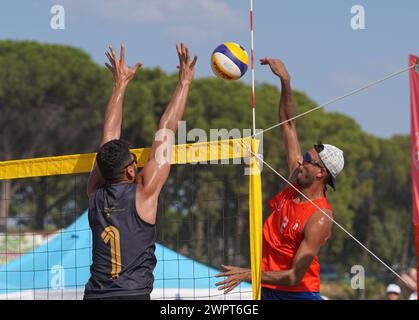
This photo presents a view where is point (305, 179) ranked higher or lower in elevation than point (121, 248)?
higher

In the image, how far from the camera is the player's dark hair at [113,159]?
4336 millimetres

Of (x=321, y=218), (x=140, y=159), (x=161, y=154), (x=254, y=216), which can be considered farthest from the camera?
(x=140, y=159)

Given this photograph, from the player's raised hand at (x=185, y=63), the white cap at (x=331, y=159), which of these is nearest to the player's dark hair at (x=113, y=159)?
the player's raised hand at (x=185, y=63)

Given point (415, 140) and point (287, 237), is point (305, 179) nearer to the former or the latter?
point (287, 237)

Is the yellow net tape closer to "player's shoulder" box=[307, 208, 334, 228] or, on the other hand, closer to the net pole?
the net pole

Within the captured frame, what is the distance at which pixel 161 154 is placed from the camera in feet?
14.6

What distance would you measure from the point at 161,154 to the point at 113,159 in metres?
0.29

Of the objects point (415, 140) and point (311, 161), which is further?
point (415, 140)

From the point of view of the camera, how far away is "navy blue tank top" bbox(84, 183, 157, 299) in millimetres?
4270

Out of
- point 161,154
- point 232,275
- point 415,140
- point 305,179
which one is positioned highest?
point 415,140

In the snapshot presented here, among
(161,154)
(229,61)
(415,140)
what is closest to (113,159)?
(161,154)

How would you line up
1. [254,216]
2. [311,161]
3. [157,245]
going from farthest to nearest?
[157,245] → [254,216] → [311,161]

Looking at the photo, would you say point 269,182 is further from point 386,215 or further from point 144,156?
point 144,156

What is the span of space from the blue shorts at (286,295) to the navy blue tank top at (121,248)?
1044 millimetres
